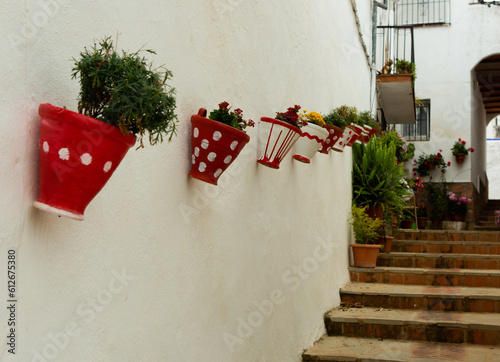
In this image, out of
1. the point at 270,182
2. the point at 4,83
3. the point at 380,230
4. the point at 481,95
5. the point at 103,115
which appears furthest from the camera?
the point at 481,95

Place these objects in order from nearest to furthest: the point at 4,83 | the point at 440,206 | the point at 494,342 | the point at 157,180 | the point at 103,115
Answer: the point at 4,83, the point at 103,115, the point at 157,180, the point at 494,342, the point at 440,206

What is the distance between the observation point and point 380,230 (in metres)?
7.68

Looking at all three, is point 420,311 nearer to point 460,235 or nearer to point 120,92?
point 460,235

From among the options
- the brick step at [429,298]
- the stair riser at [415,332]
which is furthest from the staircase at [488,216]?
the stair riser at [415,332]

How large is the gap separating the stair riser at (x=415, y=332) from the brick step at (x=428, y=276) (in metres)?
1.51

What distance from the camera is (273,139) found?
361cm

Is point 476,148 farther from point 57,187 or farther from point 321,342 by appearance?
point 57,187

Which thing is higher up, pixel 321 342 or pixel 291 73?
pixel 291 73

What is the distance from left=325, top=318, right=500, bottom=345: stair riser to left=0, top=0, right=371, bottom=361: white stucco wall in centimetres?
56

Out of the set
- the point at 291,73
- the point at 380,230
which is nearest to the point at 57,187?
the point at 291,73

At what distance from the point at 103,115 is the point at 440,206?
39.7 ft

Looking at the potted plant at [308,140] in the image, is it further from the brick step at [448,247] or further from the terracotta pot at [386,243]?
the brick step at [448,247]

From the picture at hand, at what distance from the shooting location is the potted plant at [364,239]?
7145 mm

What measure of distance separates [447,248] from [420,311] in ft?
8.12
